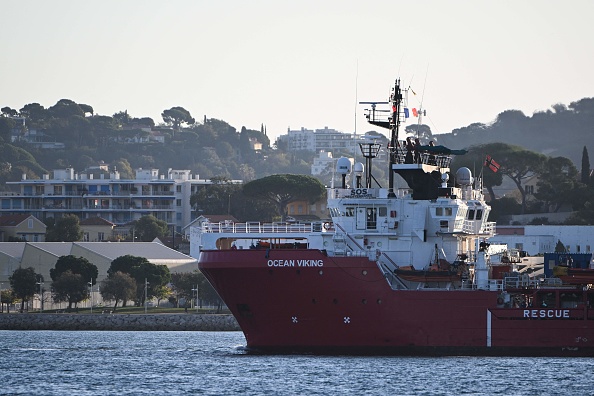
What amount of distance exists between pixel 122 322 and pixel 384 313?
4088 cm

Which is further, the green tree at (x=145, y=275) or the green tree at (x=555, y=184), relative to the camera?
the green tree at (x=555, y=184)

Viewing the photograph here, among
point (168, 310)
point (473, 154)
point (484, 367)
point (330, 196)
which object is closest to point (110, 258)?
point (168, 310)

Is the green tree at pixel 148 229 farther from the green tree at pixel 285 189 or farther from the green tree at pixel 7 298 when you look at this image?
the green tree at pixel 7 298

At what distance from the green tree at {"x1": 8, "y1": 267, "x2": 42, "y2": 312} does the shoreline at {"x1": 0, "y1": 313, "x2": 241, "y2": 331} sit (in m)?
9.65

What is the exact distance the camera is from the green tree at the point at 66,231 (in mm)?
147625

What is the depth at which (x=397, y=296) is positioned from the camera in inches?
2308

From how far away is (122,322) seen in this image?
316ft

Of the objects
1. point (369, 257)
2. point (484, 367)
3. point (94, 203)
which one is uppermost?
point (94, 203)

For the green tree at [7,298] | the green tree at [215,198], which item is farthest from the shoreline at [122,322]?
the green tree at [215,198]

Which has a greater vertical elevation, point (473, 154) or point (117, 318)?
point (473, 154)

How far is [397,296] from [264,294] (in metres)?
5.58

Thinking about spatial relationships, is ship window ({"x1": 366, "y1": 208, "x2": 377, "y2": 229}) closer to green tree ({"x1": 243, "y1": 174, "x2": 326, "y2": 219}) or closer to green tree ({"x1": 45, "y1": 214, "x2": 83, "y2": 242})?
green tree ({"x1": 243, "y1": 174, "x2": 326, "y2": 219})

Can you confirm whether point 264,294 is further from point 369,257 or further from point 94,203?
point 94,203

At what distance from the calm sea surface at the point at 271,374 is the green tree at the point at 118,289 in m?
39.2
